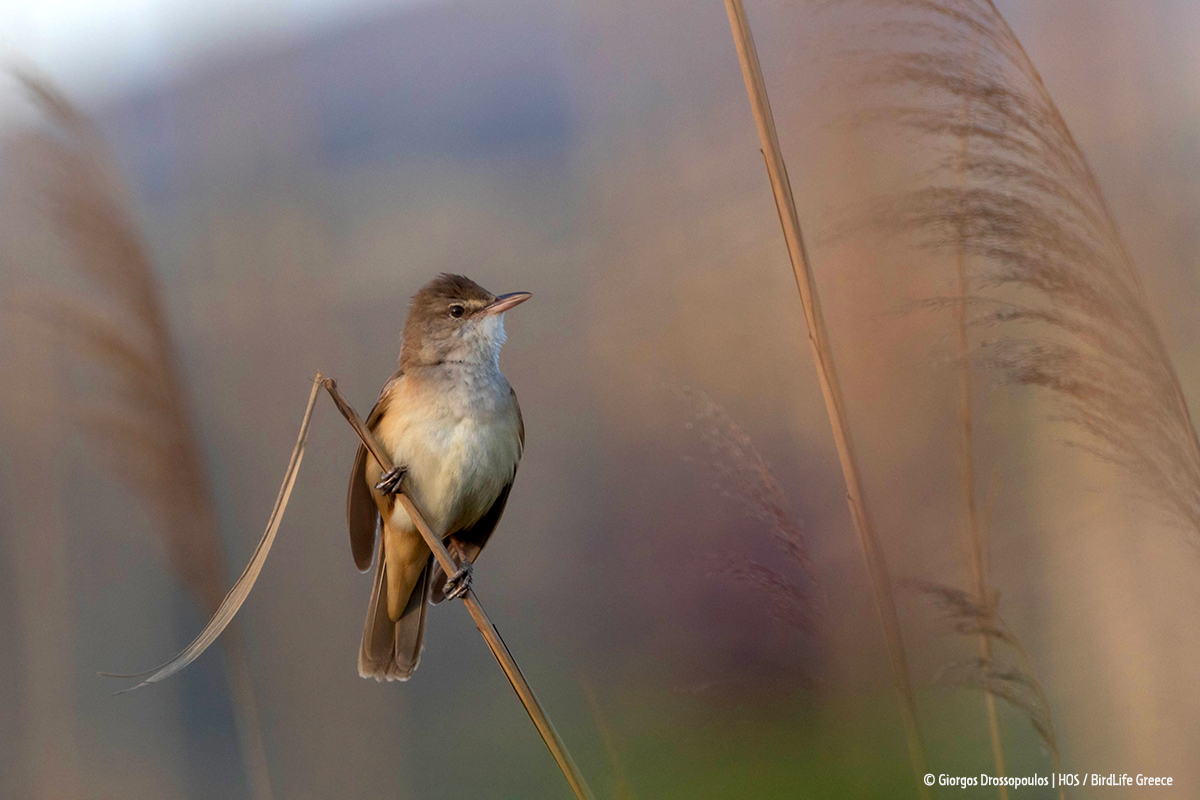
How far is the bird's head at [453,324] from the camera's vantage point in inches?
74.6

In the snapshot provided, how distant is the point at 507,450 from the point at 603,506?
95 cm

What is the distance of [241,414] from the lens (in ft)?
9.74

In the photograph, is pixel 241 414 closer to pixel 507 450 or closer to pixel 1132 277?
pixel 507 450

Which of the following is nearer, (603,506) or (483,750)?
(483,750)

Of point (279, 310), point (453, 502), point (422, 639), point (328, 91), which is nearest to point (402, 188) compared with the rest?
point (328, 91)

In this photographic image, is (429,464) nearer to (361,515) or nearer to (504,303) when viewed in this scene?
(361,515)

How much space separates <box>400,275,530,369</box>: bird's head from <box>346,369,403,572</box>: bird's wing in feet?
1.12

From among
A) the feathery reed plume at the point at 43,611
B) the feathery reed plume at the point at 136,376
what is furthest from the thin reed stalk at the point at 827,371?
the feathery reed plume at the point at 43,611

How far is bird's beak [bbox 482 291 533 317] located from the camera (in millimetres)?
1817

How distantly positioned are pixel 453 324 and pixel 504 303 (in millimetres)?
170

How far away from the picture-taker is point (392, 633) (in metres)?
1.78

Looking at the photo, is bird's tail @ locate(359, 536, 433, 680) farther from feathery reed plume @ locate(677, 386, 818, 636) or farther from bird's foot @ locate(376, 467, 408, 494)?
feathery reed plume @ locate(677, 386, 818, 636)

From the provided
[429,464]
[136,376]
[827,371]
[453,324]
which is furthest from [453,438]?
[827,371]

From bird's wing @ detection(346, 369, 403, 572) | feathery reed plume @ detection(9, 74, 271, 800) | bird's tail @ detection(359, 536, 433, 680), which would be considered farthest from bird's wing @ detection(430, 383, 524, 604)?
feathery reed plume @ detection(9, 74, 271, 800)
